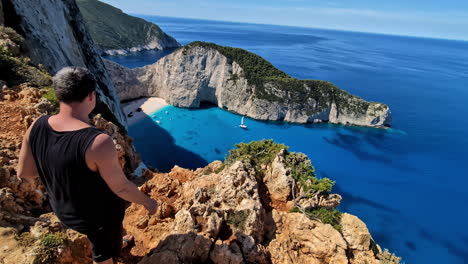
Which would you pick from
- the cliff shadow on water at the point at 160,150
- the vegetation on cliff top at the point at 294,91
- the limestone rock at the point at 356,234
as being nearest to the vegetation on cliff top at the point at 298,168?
the limestone rock at the point at 356,234

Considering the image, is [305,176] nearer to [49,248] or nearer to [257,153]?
[257,153]

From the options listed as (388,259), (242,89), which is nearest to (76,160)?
(388,259)

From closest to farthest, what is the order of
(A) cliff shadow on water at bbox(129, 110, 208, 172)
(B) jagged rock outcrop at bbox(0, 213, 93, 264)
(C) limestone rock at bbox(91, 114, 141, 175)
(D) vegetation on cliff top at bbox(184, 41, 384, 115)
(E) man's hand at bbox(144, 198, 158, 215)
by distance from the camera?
(E) man's hand at bbox(144, 198, 158, 215) < (B) jagged rock outcrop at bbox(0, 213, 93, 264) < (C) limestone rock at bbox(91, 114, 141, 175) < (A) cliff shadow on water at bbox(129, 110, 208, 172) < (D) vegetation on cliff top at bbox(184, 41, 384, 115)

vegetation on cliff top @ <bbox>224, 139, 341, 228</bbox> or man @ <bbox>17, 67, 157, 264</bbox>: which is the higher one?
man @ <bbox>17, 67, 157, 264</bbox>

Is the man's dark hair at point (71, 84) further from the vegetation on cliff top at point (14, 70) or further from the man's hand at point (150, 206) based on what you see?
the vegetation on cliff top at point (14, 70)

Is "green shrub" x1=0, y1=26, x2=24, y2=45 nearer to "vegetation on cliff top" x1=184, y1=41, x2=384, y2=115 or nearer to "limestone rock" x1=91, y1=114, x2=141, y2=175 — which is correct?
"limestone rock" x1=91, y1=114, x2=141, y2=175

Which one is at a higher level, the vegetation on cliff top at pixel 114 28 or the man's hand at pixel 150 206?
the vegetation on cliff top at pixel 114 28

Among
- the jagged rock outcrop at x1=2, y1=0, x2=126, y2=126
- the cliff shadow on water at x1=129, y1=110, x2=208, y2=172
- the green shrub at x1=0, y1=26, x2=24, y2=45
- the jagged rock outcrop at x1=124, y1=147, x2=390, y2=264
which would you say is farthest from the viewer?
the cliff shadow on water at x1=129, y1=110, x2=208, y2=172

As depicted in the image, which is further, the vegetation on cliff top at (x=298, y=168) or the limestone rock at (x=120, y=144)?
the limestone rock at (x=120, y=144)

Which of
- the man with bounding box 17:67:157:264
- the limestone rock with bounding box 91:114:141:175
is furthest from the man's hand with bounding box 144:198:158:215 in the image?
the limestone rock with bounding box 91:114:141:175
